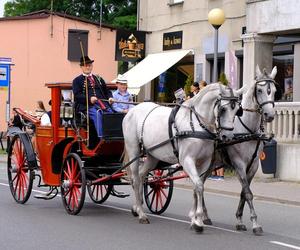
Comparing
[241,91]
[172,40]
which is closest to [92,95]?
[241,91]

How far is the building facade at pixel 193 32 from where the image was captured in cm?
2286

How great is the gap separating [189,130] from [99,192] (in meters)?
3.94

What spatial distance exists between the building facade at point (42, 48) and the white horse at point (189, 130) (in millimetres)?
24456

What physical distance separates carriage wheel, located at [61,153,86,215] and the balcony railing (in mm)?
7788

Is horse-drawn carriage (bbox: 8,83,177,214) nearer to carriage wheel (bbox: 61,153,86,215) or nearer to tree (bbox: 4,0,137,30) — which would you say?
carriage wheel (bbox: 61,153,86,215)

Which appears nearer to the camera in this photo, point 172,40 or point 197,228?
point 197,228

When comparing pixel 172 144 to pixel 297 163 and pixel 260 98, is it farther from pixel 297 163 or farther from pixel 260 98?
pixel 297 163

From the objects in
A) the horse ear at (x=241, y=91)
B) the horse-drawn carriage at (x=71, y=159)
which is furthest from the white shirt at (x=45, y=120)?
the horse ear at (x=241, y=91)

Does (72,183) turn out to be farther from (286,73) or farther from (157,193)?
(286,73)

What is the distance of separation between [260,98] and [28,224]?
12.6ft

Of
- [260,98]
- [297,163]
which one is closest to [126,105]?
[260,98]

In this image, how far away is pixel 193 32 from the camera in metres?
24.7

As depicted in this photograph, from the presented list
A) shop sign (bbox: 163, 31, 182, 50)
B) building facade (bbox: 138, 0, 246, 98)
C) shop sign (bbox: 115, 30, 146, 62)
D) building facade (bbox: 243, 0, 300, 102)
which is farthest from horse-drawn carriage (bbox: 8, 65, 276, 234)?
shop sign (bbox: 115, 30, 146, 62)

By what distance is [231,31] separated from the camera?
75.4ft
